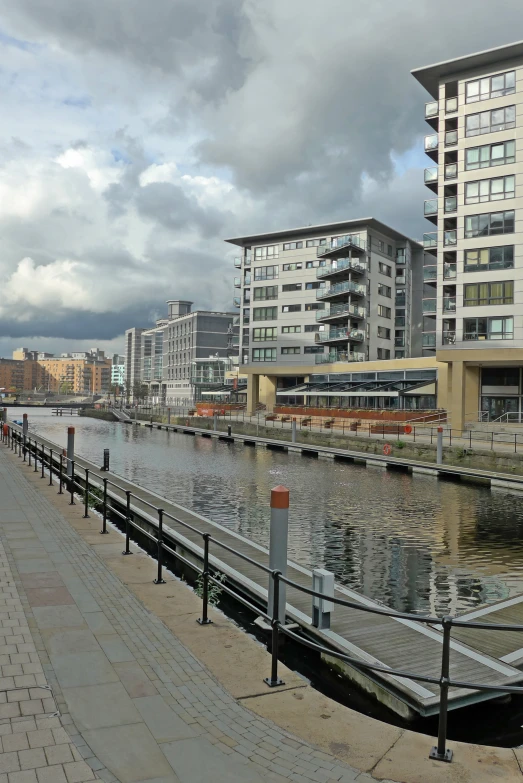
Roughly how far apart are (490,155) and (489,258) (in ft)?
25.0

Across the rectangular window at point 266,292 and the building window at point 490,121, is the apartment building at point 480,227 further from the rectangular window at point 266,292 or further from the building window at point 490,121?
the rectangular window at point 266,292

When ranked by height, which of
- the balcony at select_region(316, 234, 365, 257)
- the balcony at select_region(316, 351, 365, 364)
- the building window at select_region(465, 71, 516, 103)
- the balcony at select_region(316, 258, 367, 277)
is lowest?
the balcony at select_region(316, 351, 365, 364)

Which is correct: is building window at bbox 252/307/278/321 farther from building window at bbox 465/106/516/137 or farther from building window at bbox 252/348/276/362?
building window at bbox 465/106/516/137

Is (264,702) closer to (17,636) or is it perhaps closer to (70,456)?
(17,636)

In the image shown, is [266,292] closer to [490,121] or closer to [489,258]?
[489,258]

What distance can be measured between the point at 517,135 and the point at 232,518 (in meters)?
39.2

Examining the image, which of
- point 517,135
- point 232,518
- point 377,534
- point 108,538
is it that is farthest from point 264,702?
point 517,135

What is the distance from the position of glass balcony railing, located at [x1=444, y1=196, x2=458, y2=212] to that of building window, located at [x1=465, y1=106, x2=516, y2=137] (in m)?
4.65

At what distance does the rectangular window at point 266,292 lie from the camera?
79.8 meters

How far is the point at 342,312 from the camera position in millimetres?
70062

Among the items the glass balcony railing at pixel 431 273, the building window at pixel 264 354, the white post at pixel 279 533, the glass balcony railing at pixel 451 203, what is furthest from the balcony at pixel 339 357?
the white post at pixel 279 533

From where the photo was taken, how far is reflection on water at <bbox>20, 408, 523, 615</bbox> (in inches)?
501

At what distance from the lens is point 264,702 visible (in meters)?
5.90

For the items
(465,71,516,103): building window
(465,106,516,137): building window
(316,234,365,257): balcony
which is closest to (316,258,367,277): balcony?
(316,234,365,257): balcony
